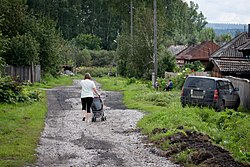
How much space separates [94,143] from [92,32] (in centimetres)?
9079

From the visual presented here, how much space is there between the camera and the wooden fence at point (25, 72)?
3422cm

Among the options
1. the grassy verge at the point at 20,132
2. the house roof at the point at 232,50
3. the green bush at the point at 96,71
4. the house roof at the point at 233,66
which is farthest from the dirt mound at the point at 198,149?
the green bush at the point at 96,71

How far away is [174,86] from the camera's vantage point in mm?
34688

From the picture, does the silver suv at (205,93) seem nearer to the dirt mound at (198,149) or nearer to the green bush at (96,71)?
the dirt mound at (198,149)

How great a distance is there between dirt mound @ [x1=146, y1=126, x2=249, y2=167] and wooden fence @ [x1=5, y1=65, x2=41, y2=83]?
23524 mm

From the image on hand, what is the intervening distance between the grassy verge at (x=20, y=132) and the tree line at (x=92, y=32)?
102 inches

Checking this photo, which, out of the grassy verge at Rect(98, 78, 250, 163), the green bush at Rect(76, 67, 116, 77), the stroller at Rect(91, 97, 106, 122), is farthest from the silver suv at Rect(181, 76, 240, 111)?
the green bush at Rect(76, 67, 116, 77)

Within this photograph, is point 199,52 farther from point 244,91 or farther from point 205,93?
point 205,93

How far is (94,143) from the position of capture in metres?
11.6

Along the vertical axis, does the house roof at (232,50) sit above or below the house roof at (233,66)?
above

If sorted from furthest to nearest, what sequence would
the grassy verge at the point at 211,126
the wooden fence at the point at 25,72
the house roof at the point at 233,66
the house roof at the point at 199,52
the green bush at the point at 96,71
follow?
the green bush at the point at 96,71 → the house roof at the point at 199,52 → the wooden fence at the point at 25,72 → the house roof at the point at 233,66 → the grassy verge at the point at 211,126

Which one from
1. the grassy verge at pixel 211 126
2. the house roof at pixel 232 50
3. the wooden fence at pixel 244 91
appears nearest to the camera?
the grassy verge at pixel 211 126

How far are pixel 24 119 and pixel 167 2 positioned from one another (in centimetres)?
6430

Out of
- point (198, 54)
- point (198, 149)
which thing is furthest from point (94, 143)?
point (198, 54)
